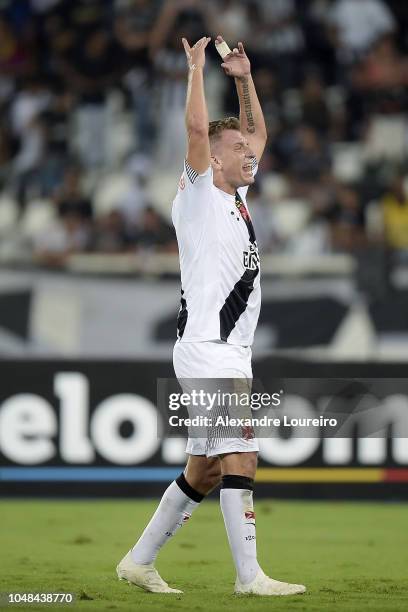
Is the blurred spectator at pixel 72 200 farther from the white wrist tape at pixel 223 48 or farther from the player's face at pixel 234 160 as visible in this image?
the player's face at pixel 234 160

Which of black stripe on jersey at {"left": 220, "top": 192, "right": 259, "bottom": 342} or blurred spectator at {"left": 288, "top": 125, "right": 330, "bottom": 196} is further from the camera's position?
blurred spectator at {"left": 288, "top": 125, "right": 330, "bottom": 196}

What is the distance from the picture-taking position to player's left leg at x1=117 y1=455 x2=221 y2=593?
7.01m

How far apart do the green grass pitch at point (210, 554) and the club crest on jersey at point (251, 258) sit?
67.4 inches

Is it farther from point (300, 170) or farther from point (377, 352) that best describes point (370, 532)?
point (300, 170)

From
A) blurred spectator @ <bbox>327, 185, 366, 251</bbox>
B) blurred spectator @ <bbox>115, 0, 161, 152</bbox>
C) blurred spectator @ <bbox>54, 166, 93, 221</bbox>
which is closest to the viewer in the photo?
blurred spectator @ <bbox>327, 185, 366, 251</bbox>

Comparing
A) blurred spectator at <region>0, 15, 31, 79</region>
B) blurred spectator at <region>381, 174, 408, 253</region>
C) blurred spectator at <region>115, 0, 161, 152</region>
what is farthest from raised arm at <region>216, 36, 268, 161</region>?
blurred spectator at <region>0, 15, 31, 79</region>

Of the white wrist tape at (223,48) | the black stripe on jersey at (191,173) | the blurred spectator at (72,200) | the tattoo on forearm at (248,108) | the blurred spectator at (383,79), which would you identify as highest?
the blurred spectator at (383,79)

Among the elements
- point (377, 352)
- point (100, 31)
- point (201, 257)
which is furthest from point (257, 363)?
point (100, 31)

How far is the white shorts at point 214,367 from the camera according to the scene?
6.74m

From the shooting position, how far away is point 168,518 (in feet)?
23.0

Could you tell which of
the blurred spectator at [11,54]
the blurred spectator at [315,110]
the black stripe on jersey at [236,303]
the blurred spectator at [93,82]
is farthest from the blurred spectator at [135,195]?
the black stripe on jersey at [236,303]

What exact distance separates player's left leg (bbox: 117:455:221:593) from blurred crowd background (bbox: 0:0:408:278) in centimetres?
824

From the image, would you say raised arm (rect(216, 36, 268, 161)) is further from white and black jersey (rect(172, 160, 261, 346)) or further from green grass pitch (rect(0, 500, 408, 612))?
green grass pitch (rect(0, 500, 408, 612))

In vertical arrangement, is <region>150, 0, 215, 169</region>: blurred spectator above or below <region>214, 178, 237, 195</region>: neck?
above
